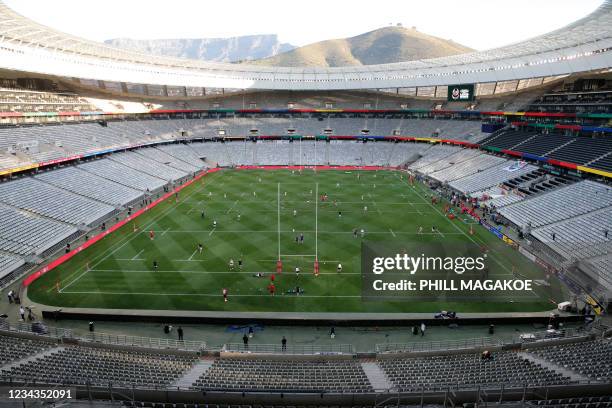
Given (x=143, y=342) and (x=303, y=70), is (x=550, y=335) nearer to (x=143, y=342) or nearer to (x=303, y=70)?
(x=143, y=342)

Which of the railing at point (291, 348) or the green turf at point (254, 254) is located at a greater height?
the green turf at point (254, 254)

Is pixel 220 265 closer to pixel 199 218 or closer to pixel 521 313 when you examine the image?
pixel 199 218

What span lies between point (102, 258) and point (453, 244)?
26.0 meters

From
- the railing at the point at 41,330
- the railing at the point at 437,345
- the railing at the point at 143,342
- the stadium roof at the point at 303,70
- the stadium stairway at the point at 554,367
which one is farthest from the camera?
the stadium roof at the point at 303,70

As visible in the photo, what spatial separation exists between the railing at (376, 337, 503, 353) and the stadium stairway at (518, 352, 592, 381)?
1.75 m

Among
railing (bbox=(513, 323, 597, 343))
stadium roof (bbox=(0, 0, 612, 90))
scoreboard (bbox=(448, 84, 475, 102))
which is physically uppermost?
stadium roof (bbox=(0, 0, 612, 90))

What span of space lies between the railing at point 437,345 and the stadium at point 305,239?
0.60 ft

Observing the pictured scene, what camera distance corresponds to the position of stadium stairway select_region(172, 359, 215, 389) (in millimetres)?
14273

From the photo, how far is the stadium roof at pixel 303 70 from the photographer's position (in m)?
44.9

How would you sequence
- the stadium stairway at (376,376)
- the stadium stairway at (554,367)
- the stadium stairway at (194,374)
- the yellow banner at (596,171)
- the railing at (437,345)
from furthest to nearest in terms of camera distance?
1. the yellow banner at (596,171)
2. the railing at (437,345)
3. the stadium stairway at (376,376)
4. the stadium stairway at (194,374)
5. the stadium stairway at (554,367)

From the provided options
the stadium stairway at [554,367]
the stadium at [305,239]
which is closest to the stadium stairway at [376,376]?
the stadium at [305,239]

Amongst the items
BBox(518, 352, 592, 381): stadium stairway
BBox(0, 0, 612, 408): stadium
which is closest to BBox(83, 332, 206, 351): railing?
BBox(0, 0, 612, 408): stadium

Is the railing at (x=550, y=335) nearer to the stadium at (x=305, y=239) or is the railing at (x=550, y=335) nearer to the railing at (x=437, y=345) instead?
the stadium at (x=305, y=239)

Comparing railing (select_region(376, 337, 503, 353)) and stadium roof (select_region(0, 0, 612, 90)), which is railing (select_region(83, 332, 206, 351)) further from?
stadium roof (select_region(0, 0, 612, 90))
